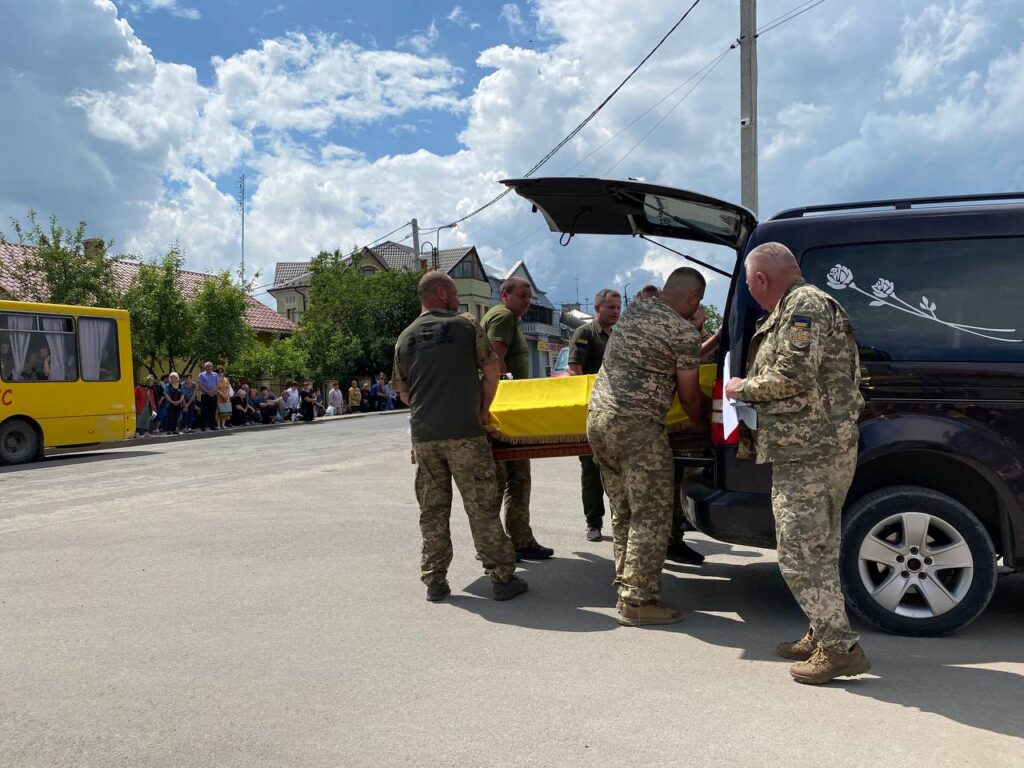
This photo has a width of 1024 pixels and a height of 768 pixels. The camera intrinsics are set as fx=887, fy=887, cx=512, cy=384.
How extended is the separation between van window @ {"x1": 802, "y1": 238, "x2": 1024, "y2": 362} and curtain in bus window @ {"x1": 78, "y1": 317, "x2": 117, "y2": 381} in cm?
1603

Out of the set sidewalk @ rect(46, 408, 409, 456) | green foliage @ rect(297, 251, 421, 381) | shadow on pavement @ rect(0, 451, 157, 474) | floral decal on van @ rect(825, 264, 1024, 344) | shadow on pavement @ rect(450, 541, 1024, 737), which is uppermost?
green foliage @ rect(297, 251, 421, 381)

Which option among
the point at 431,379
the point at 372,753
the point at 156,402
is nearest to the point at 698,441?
the point at 431,379

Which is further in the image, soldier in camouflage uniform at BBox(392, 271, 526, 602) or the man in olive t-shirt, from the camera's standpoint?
the man in olive t-shirt

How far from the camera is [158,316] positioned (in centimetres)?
3058

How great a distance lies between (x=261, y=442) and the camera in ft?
60.6

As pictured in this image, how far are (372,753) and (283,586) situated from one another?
2.70 m

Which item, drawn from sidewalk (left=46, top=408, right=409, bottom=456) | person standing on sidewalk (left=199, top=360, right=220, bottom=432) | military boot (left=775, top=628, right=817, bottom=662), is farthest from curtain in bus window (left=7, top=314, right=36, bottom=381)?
military boot (left=775, top=628, right=817, bottom=662)

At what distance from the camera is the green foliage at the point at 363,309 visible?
160 feet

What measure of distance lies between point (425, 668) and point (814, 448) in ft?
6.67

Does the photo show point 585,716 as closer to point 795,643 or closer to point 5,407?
point 795,643

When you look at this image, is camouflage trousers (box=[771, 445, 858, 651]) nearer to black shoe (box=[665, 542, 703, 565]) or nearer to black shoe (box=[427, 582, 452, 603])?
black shoe (box=[427, 582, 452, 603])

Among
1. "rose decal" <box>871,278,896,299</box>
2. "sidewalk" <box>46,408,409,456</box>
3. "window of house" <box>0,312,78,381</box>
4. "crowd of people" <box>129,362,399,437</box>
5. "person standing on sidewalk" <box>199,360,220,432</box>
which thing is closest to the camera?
"rose decal" <box>871,278,896,299</box>

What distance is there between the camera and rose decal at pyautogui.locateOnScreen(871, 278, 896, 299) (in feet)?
14.9

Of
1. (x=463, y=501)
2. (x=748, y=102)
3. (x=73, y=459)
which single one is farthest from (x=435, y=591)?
(x=73, y=459)
